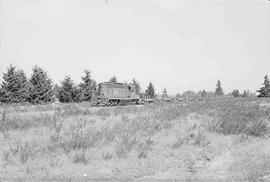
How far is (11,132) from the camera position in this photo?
8016 millimetres

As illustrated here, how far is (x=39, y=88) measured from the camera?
35.2 meters

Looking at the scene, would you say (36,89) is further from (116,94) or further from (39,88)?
Answer: (116,94)

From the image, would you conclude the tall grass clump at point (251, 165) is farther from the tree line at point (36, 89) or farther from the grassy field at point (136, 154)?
the tree line at point (36, 89)

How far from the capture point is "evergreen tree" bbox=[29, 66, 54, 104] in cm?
3497

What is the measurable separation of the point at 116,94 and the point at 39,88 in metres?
14.2

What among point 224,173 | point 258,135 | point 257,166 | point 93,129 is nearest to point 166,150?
point 224,173

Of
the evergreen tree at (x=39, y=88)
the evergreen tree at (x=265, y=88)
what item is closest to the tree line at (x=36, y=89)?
the evergreen tree at (x=39, y=88)

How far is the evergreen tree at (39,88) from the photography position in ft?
115

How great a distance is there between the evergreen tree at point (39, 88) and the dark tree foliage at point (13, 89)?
2.88 feet

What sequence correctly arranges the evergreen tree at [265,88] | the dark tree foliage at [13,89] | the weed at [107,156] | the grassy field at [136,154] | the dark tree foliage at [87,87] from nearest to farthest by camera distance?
1. the grassy field at [136,154]
2. the weed at [107,156]
3. the dark tree foliage at [13,89]
4. the dark tree foliage at [87,87]
5. the evergreen tree at [265,88]

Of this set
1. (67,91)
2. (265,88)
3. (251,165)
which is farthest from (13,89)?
(265,88)

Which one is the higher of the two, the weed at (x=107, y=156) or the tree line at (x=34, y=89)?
the tree line at (x=34, y=89)

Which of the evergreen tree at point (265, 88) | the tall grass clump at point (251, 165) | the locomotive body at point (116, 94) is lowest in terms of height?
the tall grass clump at point (251, 165)

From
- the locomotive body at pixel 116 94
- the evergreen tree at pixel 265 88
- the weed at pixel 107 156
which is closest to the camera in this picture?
the weed at pixel 107 156
